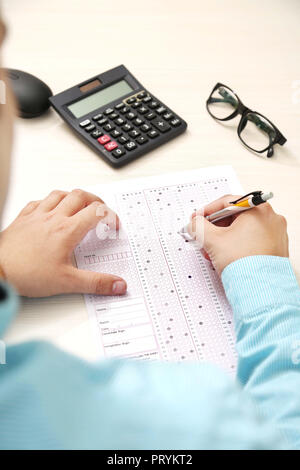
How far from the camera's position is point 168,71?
905mm

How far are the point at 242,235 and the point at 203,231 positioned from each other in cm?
5

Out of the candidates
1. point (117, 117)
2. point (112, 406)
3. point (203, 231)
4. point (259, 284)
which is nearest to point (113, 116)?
point (117, 117)

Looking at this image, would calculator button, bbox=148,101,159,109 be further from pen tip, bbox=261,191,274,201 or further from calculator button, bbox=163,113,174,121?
pen tip, bbox=261,191,274,201

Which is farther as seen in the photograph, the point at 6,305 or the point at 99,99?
the point at 99,99

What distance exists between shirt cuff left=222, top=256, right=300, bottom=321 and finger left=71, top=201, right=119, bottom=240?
0.54 ft

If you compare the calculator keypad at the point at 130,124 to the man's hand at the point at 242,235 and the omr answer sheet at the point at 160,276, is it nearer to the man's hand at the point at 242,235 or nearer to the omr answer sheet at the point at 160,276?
the omr answer sheet at the point at 160,276

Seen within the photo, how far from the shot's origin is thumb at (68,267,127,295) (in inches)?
24.2

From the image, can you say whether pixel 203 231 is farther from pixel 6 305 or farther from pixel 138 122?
pixel 6 305

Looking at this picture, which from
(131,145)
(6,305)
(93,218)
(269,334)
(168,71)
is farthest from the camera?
(168,71)

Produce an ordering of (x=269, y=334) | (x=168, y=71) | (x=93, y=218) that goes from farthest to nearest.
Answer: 1. (x=168, y=71)
2. (x=93, y=218)
3. (x=269, y=334)

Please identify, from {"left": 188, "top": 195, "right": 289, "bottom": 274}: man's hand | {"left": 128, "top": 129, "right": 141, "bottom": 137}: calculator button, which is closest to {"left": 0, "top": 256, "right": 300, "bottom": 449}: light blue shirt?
{"left": 188, "top": 195, "right": 289, "bottom": 274}: man's hand

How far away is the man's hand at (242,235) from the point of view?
640 mm

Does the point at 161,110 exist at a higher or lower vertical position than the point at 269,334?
higher

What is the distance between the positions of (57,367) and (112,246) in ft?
1.22
